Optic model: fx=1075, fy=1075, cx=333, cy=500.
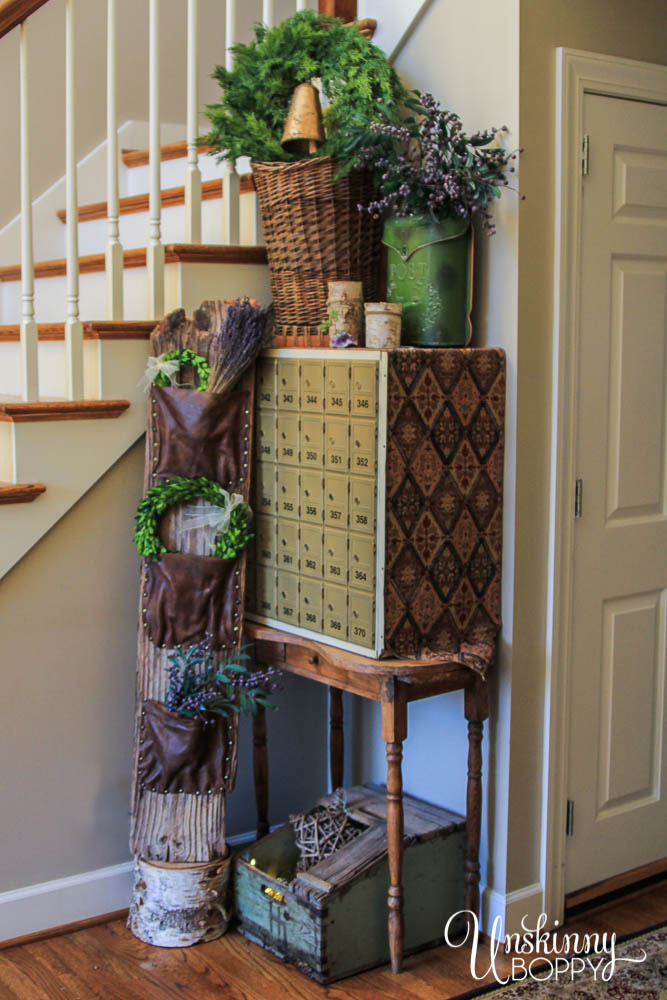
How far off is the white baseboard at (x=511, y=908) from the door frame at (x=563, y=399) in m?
0.04

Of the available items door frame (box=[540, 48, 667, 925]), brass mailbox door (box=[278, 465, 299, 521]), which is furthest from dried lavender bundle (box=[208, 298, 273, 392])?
door frame (box=[540, 48, 667, 925])

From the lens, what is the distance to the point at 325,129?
2.35 meters

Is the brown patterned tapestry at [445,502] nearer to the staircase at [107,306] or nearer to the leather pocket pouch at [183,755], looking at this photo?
the leather pocket pouch at [183,755]

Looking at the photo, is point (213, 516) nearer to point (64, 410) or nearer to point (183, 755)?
point (64, 410)

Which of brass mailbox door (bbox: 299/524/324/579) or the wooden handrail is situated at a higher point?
the wooden handrail

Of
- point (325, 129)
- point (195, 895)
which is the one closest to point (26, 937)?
point (195, 895)

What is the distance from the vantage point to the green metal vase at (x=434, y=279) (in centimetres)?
225

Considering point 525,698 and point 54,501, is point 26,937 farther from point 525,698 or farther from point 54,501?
point 525,698

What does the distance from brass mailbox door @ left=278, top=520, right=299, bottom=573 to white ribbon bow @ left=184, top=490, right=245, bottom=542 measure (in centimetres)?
11

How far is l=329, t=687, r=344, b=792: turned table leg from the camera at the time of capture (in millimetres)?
2752

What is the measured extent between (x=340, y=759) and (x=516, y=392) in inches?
42.8

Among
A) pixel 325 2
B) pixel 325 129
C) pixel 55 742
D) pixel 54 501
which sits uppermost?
pixel 325 2

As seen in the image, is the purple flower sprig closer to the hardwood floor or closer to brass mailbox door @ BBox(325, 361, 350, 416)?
brass mailbox door @ BBox(325, 361, 350, 416)

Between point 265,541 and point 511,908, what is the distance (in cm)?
99
